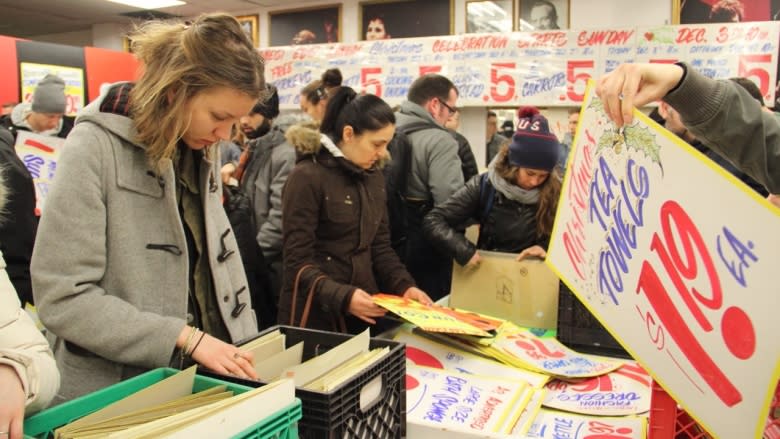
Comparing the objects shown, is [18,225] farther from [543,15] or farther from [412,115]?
[543,15]

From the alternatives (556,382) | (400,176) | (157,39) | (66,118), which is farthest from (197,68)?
(66,118)

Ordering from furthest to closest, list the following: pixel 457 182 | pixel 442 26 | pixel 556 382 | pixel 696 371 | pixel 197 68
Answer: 1. pixel 442 26
2. pixel 457 182
3. pixel 556 382
4. pixel 197 68
5. pixel 696 371

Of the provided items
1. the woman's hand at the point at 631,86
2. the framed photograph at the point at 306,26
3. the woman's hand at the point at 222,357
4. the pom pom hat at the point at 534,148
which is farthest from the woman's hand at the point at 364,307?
the framed photograph at the point at 306,26

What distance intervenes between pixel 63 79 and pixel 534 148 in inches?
Result: 247

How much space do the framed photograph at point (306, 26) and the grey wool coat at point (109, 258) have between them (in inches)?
249

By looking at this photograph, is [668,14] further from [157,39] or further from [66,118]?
[66,118]

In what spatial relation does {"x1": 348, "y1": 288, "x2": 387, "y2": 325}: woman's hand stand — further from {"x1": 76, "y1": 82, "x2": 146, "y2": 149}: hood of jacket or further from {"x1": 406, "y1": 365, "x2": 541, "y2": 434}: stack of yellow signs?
{"x1": 76, "y1": 82, "x2": 146, "y2": 149}: hood of jacket

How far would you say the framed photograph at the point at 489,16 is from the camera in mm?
6258

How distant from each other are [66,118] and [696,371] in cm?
774

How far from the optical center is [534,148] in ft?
8.02

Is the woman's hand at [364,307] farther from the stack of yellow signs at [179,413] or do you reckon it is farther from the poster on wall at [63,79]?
the poster on wall at [63,79]

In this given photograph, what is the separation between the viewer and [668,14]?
5.67 meters

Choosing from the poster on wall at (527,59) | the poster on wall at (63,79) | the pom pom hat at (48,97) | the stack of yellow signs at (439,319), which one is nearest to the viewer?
the stack of yellow signs at (439,319)

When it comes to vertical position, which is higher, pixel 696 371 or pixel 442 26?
pixel 442 26
